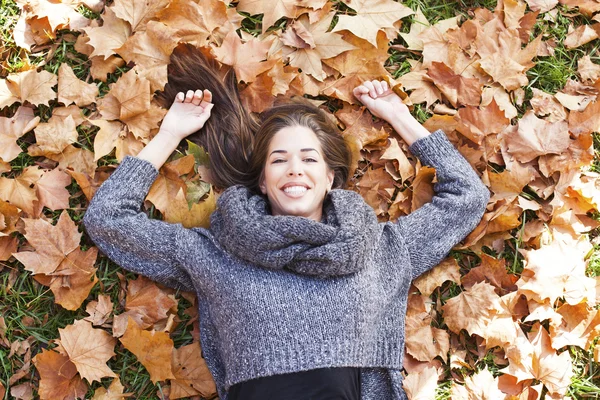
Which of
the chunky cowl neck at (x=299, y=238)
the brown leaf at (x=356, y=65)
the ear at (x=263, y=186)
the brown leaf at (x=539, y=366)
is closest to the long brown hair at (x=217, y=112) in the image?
the ear at (x=263, y=186)

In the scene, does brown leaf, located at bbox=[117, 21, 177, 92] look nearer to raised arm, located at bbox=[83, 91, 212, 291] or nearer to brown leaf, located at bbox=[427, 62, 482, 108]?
raised arm, located at bbox=[83, 91, 212, 291]

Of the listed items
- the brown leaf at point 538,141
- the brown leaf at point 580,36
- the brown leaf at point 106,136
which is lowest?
the brown leaf at point 538,141

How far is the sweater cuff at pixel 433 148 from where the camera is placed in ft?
10.3

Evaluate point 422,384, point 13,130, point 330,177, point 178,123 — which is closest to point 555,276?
point 422,384

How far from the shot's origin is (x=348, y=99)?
3.31m

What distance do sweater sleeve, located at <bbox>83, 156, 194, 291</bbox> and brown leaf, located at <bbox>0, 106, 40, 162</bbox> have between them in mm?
492

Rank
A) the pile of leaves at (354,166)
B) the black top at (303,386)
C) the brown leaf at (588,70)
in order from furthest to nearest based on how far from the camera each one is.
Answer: the brown leaf at (588,70) < the pile of leaves at (354,166) < the black top at (303,386)

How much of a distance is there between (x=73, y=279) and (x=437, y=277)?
171cm

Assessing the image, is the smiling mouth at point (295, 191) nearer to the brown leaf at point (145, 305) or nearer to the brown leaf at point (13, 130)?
the brown leaf at point (145, 305)

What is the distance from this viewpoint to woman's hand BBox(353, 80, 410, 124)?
3260mm

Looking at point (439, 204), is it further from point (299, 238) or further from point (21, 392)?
point (21, 392)

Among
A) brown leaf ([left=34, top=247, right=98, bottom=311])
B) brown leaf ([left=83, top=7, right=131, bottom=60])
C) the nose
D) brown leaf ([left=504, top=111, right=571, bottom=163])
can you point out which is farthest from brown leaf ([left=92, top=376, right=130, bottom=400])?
brown leaf ([left=504, top=111, right=571, bottom=163])

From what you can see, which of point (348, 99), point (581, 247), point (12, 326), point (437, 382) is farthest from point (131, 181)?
point (581, 247)

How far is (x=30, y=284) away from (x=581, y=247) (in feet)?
8.68
